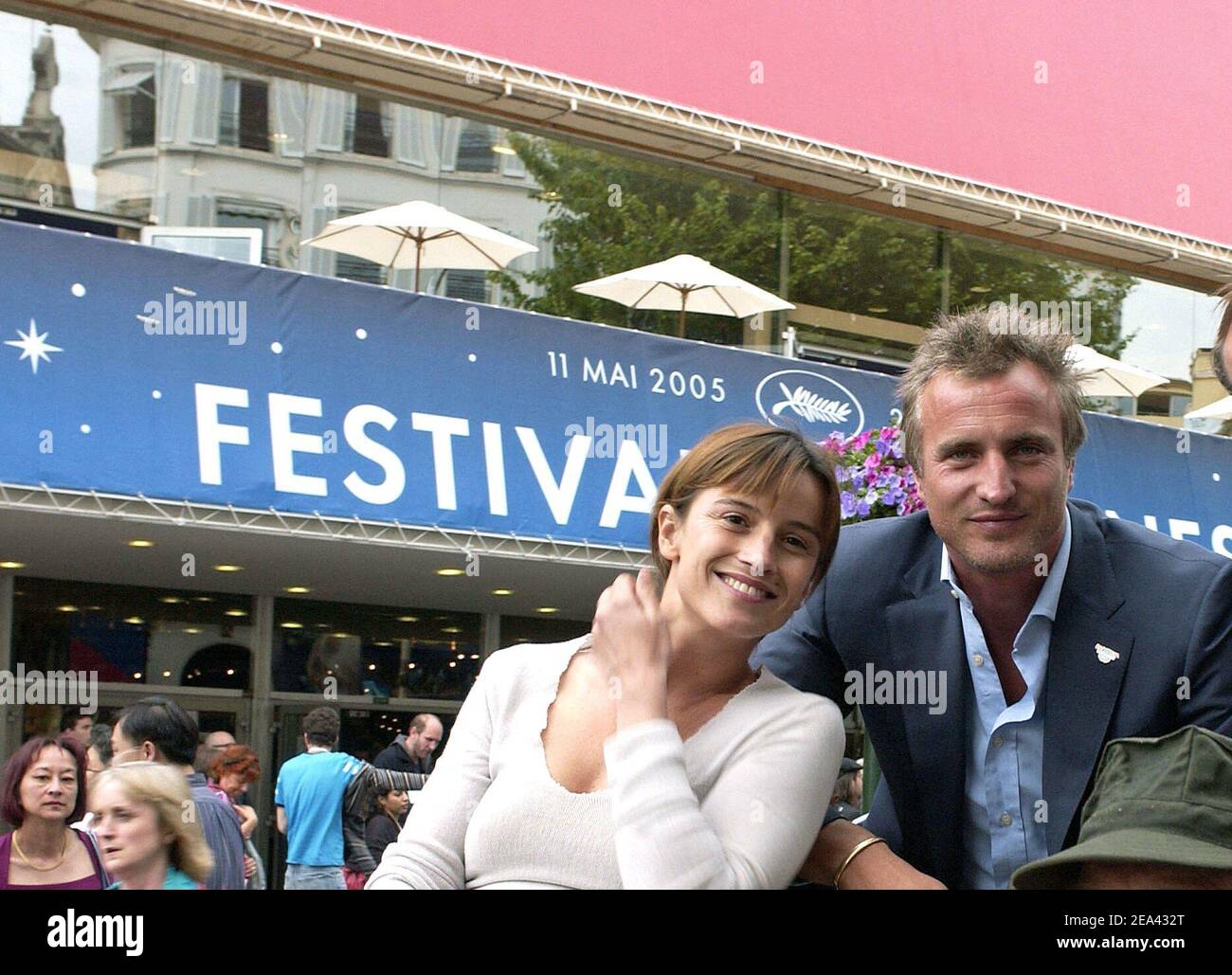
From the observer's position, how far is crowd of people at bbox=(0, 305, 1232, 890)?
66.4 inches

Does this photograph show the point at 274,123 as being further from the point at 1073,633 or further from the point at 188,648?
the point at 1073,633

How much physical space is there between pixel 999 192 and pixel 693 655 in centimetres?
1329

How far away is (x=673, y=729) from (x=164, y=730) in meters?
4.32

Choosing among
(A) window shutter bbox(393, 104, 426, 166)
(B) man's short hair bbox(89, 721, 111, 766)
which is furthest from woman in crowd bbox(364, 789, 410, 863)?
(A) window shutter bbox(393, 104, 426, 166)

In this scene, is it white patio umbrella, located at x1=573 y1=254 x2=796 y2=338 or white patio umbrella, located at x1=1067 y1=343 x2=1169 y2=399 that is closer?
white patio umbrella, located at x1=573 y1=254 x2=796 y2=338

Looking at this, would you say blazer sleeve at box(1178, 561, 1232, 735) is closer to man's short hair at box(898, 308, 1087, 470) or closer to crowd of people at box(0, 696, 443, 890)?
man's short hair at box(898, 308, 1087, 470)

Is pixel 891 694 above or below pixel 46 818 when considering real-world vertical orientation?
above

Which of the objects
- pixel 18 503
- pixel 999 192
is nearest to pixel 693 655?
pixel 18 503

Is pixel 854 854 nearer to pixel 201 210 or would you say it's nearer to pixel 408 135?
pixel 201 210

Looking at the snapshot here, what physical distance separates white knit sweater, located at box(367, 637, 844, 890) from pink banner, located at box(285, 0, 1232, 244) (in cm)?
1109

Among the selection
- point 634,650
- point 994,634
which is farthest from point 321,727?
point 634,650

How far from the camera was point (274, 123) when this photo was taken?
11828mm

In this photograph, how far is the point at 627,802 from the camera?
5.51ft

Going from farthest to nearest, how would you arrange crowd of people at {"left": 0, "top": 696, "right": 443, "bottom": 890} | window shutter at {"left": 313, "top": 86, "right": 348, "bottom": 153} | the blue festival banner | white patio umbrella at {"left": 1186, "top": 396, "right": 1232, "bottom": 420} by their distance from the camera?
white patio umbrella at {"left": 1186, "top": 396, "right": 1232, "bottom": 420}, window shutter at {"left": 313, "top": 86, "right": 348, "bottom": 153}, the blue festival banner, crowd of people at {"left": 0, "top": 696, "right": 443, "bottom": 890}
